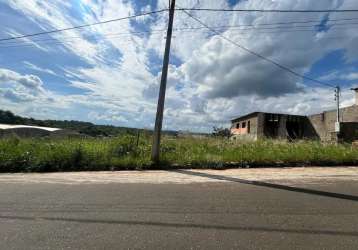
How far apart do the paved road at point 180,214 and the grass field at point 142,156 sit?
268cm

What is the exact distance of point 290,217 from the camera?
4793 mm

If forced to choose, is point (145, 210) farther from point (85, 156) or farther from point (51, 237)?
point (85, 156)

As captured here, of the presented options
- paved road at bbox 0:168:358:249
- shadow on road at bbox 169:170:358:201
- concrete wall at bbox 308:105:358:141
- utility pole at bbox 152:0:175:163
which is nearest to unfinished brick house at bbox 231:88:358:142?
concrete wall at bbox 308:105:358:141

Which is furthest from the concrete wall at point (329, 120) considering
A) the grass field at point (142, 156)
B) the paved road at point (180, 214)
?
the paved road at point (180, 214)

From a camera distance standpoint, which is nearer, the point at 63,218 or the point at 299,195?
the point at 63,218

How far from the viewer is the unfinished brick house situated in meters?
34.5

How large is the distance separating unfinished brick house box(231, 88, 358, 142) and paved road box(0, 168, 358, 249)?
99.5 feet

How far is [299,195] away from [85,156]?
302 inches

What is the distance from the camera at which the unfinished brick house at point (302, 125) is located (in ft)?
113

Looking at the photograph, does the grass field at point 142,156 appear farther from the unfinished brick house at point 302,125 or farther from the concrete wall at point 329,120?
the concrete wall at point 329,120

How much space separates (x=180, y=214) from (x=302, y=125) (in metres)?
43.8

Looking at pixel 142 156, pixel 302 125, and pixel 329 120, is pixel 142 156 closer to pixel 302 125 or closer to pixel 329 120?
pixel 329 120

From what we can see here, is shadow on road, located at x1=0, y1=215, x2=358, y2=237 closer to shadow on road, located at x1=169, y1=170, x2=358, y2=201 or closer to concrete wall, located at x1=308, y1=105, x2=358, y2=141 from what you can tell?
shadow on road, located at x1=169, y1=170, x2=358, y2=201

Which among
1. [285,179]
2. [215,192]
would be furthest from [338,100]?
[215,192]
